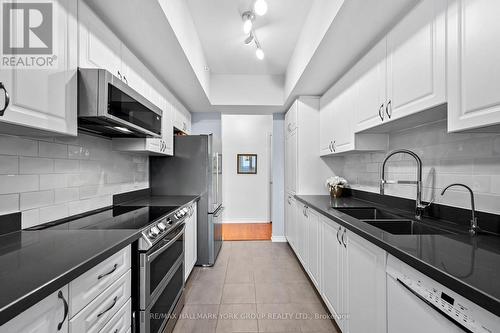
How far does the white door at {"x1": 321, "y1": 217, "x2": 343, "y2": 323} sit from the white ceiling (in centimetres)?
201

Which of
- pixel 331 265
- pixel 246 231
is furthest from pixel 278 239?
pixel 331 265

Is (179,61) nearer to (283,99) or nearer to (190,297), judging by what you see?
(283,99)

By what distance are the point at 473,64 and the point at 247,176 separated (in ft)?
15.4

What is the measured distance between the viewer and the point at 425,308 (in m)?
0.84

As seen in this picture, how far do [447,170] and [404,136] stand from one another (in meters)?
0.50

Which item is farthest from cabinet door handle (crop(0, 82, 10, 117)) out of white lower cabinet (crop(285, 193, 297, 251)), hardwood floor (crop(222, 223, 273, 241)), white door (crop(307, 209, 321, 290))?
hardwood floor (crop(222, 223, 273, 241))

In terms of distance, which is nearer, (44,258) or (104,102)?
(44,258)

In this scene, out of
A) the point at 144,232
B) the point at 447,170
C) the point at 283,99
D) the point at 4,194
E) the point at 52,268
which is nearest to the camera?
the point at 52,268

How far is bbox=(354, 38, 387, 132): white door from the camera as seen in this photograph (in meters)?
1.64

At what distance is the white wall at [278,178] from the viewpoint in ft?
13.0

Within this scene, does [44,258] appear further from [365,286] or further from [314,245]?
[314,245]

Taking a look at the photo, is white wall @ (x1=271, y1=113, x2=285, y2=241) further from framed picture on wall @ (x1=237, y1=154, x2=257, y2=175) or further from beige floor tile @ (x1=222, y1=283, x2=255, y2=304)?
beige floor tile @ (x1=222, y1=283, x2=255, y2=304)

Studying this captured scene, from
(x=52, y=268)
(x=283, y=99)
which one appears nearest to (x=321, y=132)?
(x=283, y=99)

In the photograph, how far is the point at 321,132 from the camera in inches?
118
